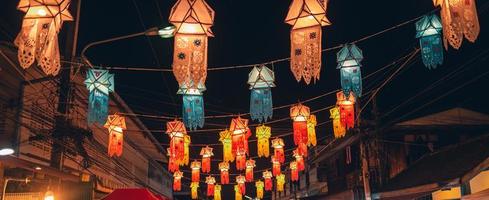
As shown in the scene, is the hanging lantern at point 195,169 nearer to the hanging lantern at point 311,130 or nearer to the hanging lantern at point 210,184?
the hanging lantern at point 210,184

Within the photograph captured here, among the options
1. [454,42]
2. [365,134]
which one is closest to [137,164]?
[365,134]

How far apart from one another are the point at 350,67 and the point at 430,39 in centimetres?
243

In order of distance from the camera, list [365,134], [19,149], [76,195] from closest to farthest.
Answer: [19,149]
[76,195]
[365,134]

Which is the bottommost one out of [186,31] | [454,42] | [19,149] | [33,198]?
[33,198]

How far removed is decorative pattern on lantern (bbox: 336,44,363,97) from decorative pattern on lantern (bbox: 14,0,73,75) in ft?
22.9

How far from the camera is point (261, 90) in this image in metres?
12.4

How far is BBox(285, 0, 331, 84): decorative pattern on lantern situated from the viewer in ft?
25.6

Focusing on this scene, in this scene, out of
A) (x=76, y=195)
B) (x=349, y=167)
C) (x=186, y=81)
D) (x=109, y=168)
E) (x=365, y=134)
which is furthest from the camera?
(x=349, y=167)

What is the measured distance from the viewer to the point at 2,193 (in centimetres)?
1057

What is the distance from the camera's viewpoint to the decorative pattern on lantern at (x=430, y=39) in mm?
9062

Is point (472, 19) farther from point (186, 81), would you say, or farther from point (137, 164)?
point (137, 164)

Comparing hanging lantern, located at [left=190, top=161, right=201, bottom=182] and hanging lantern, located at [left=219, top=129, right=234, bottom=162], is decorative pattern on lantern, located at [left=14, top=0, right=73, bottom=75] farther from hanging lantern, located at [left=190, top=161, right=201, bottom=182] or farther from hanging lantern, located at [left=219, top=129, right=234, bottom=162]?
hanging lantern, located at [left=190, top=161, right=201, bottom=182]

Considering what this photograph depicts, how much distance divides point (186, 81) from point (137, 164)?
22.6 metres

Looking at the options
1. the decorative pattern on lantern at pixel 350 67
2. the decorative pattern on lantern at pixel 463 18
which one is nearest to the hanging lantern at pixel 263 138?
the decorative pattern on lantern at pixel 350 67
